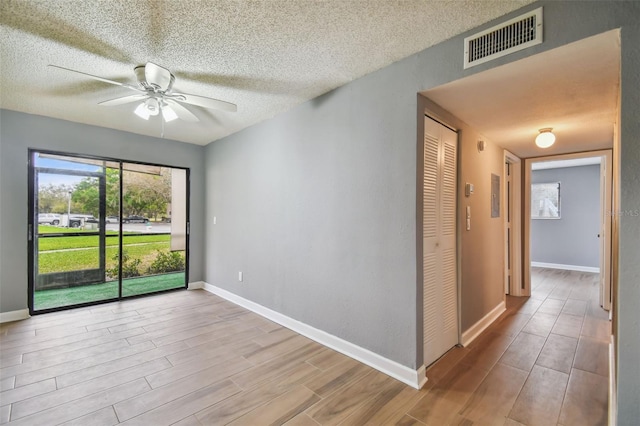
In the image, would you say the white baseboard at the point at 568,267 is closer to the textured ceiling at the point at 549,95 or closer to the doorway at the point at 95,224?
the textured ceiling at the point at 549,95

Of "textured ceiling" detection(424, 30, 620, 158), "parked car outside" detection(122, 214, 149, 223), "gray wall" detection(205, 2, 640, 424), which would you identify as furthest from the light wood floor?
"textured ceiling" detection(424, 30, 620, 158)

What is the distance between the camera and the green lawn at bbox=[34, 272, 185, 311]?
3.88 meters

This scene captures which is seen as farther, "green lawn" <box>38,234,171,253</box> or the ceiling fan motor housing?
"green lawn" <box>38,234,171,253</box>

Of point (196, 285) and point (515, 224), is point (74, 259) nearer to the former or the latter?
point (196, 285)

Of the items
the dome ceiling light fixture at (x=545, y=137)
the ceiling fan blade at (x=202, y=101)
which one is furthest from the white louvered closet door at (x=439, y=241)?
the ceiling fan blade at (x=202, y=101)

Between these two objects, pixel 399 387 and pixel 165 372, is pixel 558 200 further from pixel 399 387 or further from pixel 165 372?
pixel 165 372

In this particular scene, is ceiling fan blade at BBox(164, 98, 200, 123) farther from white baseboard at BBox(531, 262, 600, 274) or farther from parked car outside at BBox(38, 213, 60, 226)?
white baseboard at BBox(531, 262, 600, 274)

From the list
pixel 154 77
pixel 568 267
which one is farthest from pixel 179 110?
pixel 568 267

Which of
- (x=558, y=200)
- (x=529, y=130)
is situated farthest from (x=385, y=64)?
(x=558, y=200)

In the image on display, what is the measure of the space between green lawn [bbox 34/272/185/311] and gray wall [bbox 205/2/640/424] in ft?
7.57

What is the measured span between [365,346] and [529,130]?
2.76m

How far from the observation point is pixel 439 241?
246 centimetres

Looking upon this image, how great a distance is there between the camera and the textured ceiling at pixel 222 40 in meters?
1.65

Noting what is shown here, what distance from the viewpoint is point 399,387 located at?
2.07m
